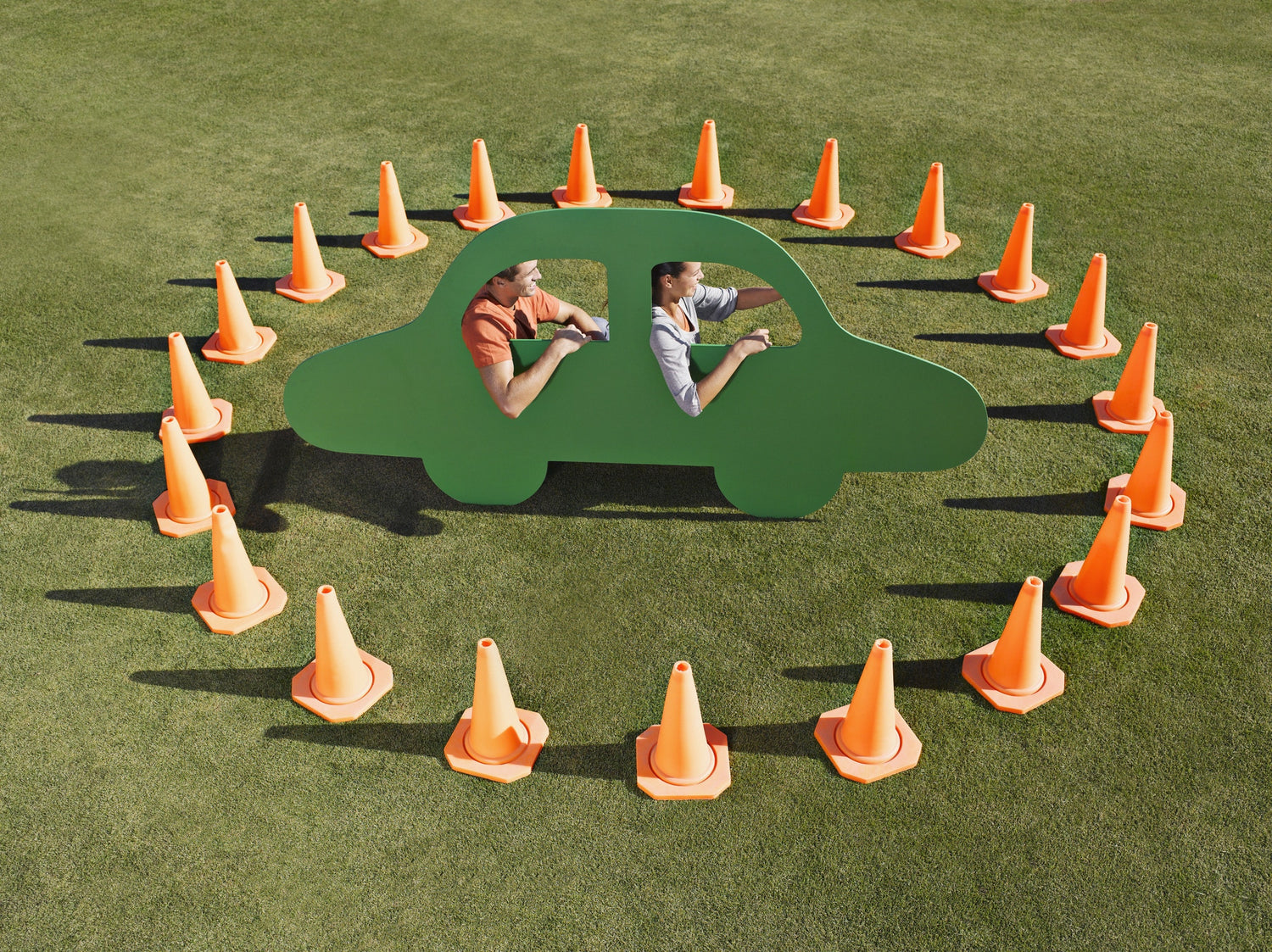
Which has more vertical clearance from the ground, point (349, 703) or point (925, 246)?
point (925, 246)

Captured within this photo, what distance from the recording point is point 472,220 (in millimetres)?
9805

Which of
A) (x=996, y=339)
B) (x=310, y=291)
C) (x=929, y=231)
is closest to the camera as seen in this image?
(x=996, y=339)

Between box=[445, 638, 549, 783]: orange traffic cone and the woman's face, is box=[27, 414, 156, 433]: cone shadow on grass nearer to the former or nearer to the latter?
box=[445, 638, 549, 783]: orange traffic cone

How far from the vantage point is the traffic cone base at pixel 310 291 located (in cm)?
883

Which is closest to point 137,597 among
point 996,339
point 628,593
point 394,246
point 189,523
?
point 189,523

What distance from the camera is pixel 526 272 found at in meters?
6.51

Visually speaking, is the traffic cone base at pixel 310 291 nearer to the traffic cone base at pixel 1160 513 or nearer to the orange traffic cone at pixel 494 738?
the orange traffic cone at pixel 494 738

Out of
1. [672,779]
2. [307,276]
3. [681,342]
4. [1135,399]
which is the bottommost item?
[672,779]

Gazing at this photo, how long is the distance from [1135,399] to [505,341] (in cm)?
413

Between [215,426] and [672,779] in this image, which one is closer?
[672,779]

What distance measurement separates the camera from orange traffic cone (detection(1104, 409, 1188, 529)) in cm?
652

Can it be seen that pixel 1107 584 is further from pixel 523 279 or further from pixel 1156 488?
pixel 523 279

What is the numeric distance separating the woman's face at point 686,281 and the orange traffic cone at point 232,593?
2.68 m

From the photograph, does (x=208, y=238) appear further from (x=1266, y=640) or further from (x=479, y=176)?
(x=1266, y=640)
